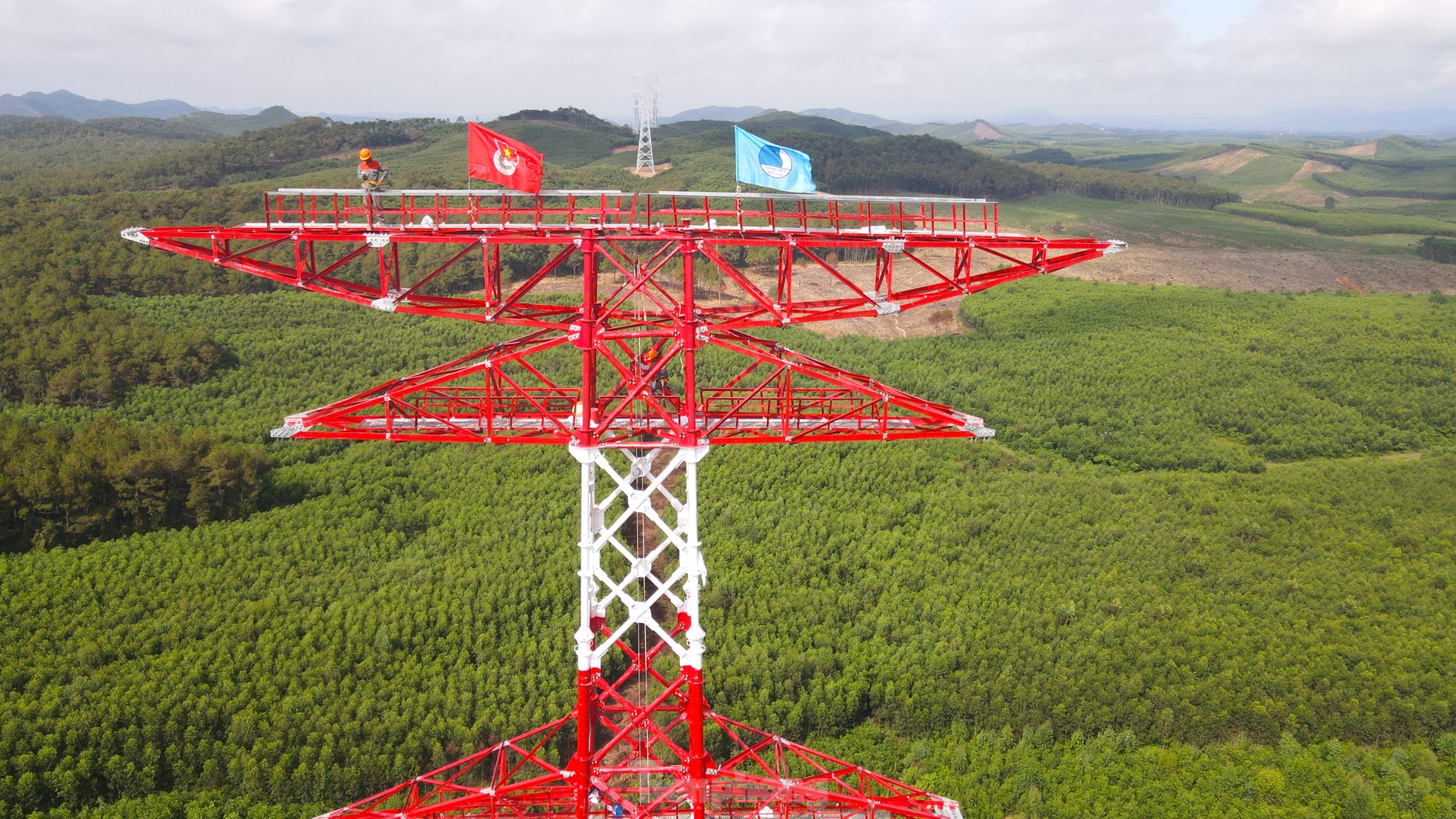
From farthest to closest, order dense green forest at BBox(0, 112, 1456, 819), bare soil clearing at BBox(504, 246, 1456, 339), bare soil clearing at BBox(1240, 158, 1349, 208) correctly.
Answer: bare soil clearing at BBox(1240, 158, 1349, 208)
bare soil clearing at BBox(504, 246, 1456, 339)
dense green forest at BBox(0, 112, 1456, 819)

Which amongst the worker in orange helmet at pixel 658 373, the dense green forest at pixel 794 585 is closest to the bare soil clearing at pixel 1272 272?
the dense green forest at pixel 794 585

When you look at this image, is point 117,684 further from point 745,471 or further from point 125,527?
point 745,471

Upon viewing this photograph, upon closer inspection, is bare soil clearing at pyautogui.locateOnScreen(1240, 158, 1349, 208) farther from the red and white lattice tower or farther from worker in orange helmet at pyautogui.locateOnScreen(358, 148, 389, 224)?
worker in orange helmet at pyautogui.locateOnScreen(358, 148, 389, 224)

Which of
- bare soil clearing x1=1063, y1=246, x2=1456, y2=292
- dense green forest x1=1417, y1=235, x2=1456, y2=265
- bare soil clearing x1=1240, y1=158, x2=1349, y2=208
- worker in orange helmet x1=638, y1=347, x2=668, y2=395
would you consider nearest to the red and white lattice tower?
worker in orange helmet x1=638, y1=347, x2=668, y2=395

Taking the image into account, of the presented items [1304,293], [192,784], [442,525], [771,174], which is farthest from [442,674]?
[1304,293]

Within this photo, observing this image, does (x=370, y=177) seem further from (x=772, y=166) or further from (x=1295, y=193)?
(x=1295, y=193)

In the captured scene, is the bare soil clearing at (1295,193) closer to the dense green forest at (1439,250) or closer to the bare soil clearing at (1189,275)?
the dense green forest at (1439,250)

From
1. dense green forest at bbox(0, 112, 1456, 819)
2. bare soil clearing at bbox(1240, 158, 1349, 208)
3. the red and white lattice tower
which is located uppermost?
bare soil clearing at bbox(1240, 158, 1349, 208)
